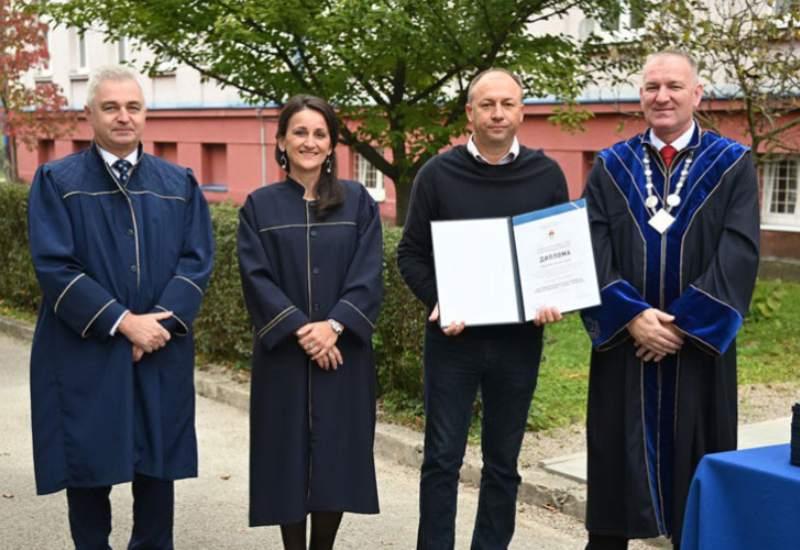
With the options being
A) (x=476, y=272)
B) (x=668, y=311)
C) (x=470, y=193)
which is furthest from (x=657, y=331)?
(x=470, y=193)

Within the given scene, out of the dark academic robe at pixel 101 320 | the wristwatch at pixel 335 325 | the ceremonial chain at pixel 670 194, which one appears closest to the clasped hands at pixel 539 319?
the wristwatch at pixel 335 325

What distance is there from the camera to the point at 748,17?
1112 cm

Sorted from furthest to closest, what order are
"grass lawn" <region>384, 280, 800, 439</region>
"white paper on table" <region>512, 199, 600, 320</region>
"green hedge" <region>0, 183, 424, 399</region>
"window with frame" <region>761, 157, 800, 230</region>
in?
1. "window with frame" <region>761, 157, 800, 230</region>
2. "grass lawn" <region>384, 280, 800, 439</region>
3. "green hedge" <region>0, 183, 424, 399</region>
4. "white paper on table" <region>512, 199, 600, 320</region>

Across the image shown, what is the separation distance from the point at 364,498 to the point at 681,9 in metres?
7.13

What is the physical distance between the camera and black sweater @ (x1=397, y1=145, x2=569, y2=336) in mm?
4902

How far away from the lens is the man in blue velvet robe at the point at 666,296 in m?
4.56

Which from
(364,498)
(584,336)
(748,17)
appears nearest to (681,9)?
(748,17)

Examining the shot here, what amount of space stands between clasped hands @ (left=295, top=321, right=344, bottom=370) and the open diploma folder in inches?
18.3

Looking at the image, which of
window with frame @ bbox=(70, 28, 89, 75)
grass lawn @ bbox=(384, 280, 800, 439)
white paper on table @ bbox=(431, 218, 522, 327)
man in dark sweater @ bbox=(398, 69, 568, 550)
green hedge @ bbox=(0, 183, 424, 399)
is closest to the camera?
white paper on table @ bbox=(431, 218, 522, 327)

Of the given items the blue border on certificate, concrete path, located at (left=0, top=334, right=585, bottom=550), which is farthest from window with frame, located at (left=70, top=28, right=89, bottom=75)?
the blue border on certificate

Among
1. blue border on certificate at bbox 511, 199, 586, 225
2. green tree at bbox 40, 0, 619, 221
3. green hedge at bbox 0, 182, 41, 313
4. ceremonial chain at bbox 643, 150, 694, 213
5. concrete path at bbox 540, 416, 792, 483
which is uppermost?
green tree at bbox 40, 0, 619, 221

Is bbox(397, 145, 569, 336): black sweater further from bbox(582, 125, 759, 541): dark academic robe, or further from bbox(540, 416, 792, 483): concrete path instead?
bbox(540, 416, 792, 483): concrete path

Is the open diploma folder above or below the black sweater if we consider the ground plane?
below

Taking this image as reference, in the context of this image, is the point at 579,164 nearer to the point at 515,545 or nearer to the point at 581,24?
the point at 581,24
